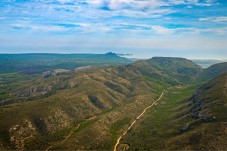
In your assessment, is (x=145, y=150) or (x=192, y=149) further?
(x=145, y=150)

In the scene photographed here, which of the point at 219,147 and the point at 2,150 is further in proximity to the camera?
the point at 2,150

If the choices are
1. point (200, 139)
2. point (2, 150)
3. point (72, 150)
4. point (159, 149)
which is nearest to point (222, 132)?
point (200, 139)

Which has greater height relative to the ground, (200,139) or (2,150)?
(200,139)

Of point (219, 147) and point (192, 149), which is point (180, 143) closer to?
point (192, 149)

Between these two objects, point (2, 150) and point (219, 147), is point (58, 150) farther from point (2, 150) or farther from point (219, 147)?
point (219, 147)

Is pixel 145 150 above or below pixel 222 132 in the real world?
below

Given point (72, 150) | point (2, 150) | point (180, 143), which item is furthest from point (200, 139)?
point (2, 150)

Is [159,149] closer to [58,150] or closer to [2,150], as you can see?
[58,150]

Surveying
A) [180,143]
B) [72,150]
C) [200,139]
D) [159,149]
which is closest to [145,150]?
[159,149]
